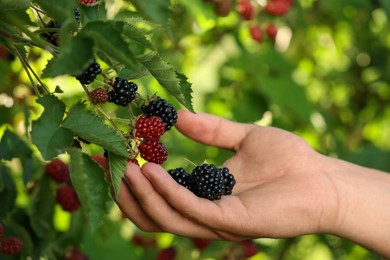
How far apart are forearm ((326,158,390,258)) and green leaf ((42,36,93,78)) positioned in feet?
3.03

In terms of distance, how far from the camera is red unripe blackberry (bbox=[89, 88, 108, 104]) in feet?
3.68

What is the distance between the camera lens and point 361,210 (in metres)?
1.61

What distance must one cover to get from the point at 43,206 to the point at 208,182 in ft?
1.83

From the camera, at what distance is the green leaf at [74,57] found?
2.66 feet

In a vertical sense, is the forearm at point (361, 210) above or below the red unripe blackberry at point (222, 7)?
below

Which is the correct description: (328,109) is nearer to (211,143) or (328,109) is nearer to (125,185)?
(211,143)

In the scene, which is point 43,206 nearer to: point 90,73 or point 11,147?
point 11,147

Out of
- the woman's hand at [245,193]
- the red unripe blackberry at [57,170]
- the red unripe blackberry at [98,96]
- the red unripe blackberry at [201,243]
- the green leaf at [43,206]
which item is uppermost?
the red unripe blackberry at [98,96]

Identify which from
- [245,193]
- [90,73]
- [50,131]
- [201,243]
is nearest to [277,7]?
[201,243]

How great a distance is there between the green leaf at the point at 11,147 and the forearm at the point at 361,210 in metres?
0.75

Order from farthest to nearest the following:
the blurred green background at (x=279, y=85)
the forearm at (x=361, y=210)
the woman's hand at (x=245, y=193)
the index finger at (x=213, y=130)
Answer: the blurred green background at (x=279, y=85) → the index finger at (x=213, y=130) → the forearm at (x=361, y=210) → the woman's hand at (x=245, y=193)

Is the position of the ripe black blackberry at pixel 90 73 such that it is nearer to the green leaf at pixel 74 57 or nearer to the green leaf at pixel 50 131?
the green leaf at pixel 50 131

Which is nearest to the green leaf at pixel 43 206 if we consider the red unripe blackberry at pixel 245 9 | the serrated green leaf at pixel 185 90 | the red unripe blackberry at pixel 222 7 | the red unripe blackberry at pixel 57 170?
the red unripe blackberry at pixel 57 170

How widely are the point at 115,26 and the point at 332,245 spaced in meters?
1.84
